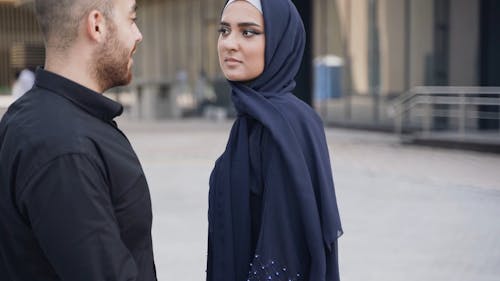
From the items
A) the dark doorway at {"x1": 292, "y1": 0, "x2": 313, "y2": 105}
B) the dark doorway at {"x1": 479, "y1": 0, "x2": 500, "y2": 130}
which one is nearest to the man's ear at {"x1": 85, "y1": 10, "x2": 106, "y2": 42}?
the dark doorway at {"x1": 479, "y1": 0, "x2": 500, "y2": 130}

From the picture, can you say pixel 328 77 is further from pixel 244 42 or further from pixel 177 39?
pixel 244 42

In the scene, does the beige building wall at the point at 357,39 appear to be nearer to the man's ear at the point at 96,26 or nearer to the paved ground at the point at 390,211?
the paved ground at the point at 390,211

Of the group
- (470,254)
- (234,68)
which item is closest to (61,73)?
(234,68)

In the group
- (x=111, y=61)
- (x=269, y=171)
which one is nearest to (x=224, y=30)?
(x=269, y=171)

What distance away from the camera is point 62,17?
1.55m

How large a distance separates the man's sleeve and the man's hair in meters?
0.32

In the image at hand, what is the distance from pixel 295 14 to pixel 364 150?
11241mm

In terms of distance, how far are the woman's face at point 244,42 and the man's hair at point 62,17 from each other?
2.95ft

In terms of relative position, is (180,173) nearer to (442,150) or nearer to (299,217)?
(442,150)

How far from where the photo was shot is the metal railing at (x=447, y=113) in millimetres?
14430

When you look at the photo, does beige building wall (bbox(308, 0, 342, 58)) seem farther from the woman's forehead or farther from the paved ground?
the woman's forehead

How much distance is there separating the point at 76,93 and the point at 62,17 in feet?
0.55

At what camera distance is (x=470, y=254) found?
228 inches

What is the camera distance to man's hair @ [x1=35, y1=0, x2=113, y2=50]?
1.54 m
